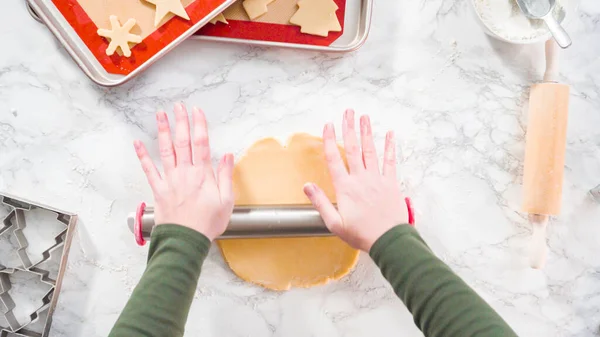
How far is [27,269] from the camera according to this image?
797 millimetres

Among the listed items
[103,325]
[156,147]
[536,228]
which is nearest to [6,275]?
[103,325]

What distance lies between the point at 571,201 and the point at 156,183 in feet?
2.21

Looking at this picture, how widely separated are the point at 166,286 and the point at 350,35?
48 centimetres

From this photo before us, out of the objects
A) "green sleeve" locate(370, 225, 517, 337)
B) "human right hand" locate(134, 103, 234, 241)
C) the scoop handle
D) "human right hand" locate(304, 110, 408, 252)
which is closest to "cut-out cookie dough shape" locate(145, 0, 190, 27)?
"human right hand" locate(134, 103, 234, 241)

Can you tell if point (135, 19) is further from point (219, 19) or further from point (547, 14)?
point (547, 14)

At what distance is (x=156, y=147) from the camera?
2.68 feet

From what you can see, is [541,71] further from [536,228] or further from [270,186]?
[270,186]

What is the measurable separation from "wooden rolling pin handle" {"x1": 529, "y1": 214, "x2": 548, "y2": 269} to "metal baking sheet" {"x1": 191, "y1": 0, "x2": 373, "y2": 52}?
0.40 m

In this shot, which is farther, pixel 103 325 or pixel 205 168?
pixel 103 325

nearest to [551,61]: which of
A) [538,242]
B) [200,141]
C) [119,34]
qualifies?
[538,242]

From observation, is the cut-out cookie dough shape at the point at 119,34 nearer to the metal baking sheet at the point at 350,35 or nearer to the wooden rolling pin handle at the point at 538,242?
the metal baking sheet at the point at 350,35

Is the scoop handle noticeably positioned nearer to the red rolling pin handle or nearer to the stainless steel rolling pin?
the stainless steel rolling pin

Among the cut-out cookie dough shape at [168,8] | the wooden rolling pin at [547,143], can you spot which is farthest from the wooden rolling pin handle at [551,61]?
the cut-out cookie dough shape at [168,8]

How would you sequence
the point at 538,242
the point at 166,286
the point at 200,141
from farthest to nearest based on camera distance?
the point at 538,242 < the point at 200,141 < the point at 166,286
